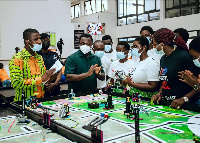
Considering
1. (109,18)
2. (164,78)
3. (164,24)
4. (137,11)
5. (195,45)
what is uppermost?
(137,11)

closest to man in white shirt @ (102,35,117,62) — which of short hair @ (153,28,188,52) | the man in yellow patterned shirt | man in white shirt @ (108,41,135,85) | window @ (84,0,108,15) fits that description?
man in white shirt @ (108,41,135,85)

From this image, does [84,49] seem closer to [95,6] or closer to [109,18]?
[109,18]

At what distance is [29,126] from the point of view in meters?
1.73

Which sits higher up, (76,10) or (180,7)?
(76,10)

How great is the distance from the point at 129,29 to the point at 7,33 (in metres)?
6.52

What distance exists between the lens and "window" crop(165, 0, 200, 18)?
10227mm

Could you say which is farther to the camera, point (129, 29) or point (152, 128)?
point (129, 29)

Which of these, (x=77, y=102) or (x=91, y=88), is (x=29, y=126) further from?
(x=91, y=88)

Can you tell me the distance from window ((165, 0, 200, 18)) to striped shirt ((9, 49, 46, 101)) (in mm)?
9279

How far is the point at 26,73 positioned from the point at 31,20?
23.4 feet

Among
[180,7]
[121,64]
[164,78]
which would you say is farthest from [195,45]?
[180,7]

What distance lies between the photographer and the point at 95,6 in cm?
1573

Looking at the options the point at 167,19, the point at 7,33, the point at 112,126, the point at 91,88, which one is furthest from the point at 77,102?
the point at 167,19

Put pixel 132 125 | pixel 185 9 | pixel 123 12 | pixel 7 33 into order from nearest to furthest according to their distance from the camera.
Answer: pixel 132 125, pixel 7 33, pixel 185 9, pixel 123 12
